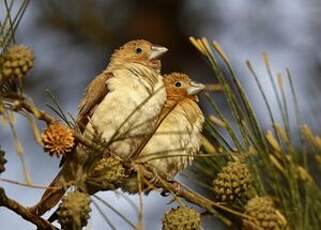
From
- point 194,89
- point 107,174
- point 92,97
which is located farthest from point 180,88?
point 107,174

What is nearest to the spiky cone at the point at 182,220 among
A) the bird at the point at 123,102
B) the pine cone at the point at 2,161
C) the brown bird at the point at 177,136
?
the pine cone at the point at 2,161

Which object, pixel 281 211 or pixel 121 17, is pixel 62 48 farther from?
pixel 281 211

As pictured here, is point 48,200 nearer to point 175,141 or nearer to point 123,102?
point 123,102

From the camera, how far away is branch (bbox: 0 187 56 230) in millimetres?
2449

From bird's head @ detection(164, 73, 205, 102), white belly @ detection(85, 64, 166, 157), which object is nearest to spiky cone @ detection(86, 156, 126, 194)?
white belly @ detection(85, 64, 166, 157)

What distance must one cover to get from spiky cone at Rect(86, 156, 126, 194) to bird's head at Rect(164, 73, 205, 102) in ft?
7.89

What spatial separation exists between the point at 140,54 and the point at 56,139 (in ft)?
8.79

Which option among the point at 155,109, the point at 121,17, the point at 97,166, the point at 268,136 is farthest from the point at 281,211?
the point at 121,17

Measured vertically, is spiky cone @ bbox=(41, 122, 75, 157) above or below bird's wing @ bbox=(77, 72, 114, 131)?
below

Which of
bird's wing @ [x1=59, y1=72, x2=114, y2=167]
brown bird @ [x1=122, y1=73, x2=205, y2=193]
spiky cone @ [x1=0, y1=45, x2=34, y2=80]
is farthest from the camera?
brown bird @ [x1=122, y1=73, x2=205, y2=193]

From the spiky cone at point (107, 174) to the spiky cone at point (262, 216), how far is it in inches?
14.5

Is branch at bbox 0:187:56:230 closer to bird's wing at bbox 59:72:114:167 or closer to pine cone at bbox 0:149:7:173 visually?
pine cone at bbox 0:149:7:173

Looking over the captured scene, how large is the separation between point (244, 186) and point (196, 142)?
1895mm

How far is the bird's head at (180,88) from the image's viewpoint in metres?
5.04
